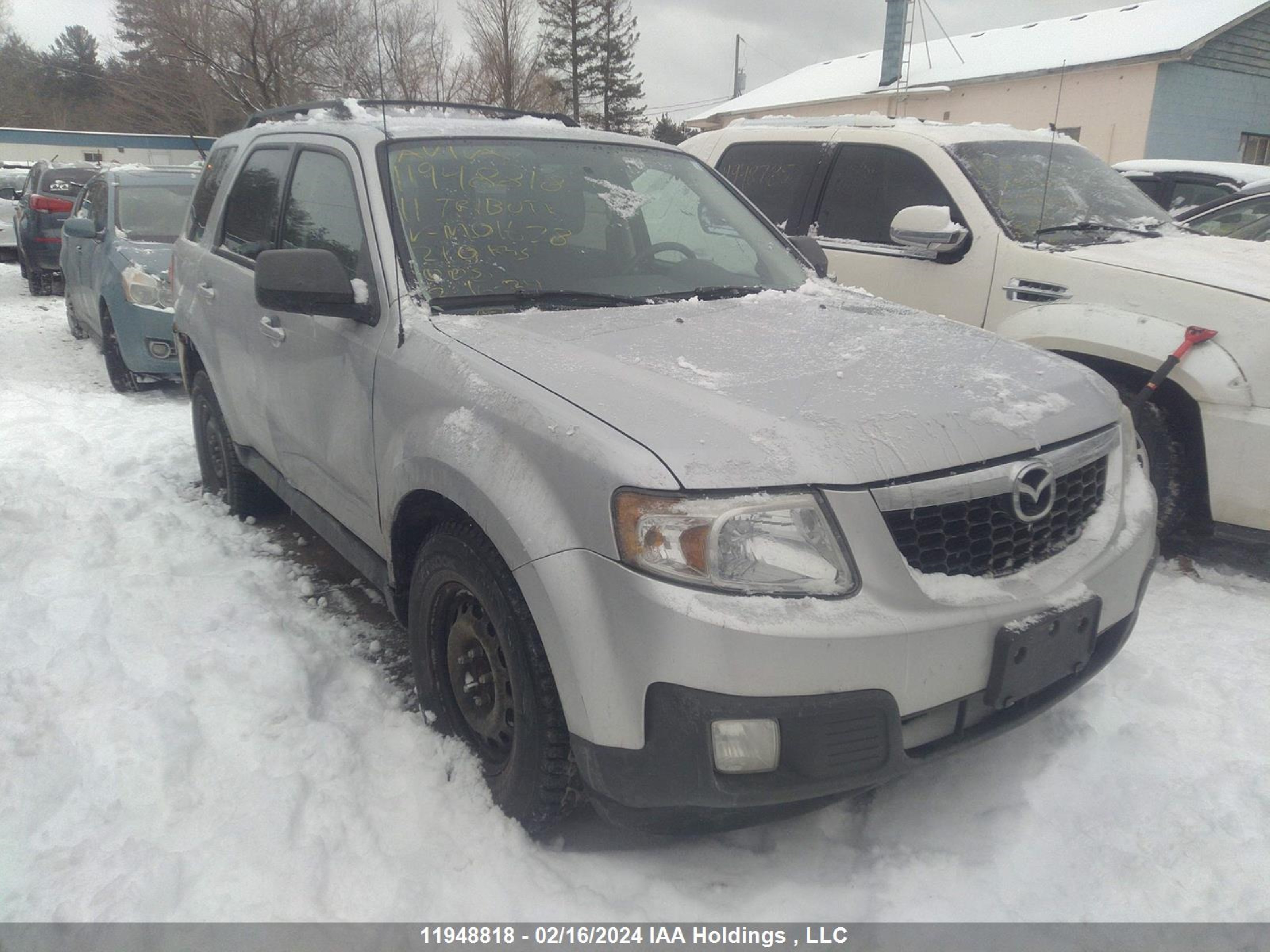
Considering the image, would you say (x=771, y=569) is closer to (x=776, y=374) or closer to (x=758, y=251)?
(x=776, y=374)

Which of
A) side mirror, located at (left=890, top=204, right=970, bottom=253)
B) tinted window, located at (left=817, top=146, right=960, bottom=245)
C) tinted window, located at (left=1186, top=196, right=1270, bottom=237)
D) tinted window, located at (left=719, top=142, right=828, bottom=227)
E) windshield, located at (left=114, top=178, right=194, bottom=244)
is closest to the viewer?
side mirror, located at (left=890, top=204, right=970, bottom=253)

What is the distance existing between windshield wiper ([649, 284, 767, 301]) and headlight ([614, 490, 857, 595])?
1.27m

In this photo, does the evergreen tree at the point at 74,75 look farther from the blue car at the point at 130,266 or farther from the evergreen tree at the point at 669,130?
the blue car at the point at 130,266

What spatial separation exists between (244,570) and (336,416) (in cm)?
127

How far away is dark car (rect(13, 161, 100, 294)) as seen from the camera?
1291 centimetres

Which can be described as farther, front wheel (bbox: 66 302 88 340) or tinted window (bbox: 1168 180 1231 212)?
front wheel (bbox: 66 302 88 340)

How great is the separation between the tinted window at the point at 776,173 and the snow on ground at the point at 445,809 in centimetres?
311

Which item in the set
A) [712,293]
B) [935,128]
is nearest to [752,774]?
[712,293]

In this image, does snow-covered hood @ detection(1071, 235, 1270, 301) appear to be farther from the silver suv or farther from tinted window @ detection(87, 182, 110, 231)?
tinted window @ detection(87, 182, 110, 231)

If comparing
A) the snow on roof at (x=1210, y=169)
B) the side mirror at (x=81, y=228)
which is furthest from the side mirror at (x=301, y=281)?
the snow on roof at (x=1210, y=169)

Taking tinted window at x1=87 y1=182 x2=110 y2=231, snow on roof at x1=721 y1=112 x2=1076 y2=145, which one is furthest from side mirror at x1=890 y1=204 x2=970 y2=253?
tinted window at x1=87 y1=182 x2=110 y2=231

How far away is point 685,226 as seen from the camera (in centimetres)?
348

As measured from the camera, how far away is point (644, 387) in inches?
88.3
